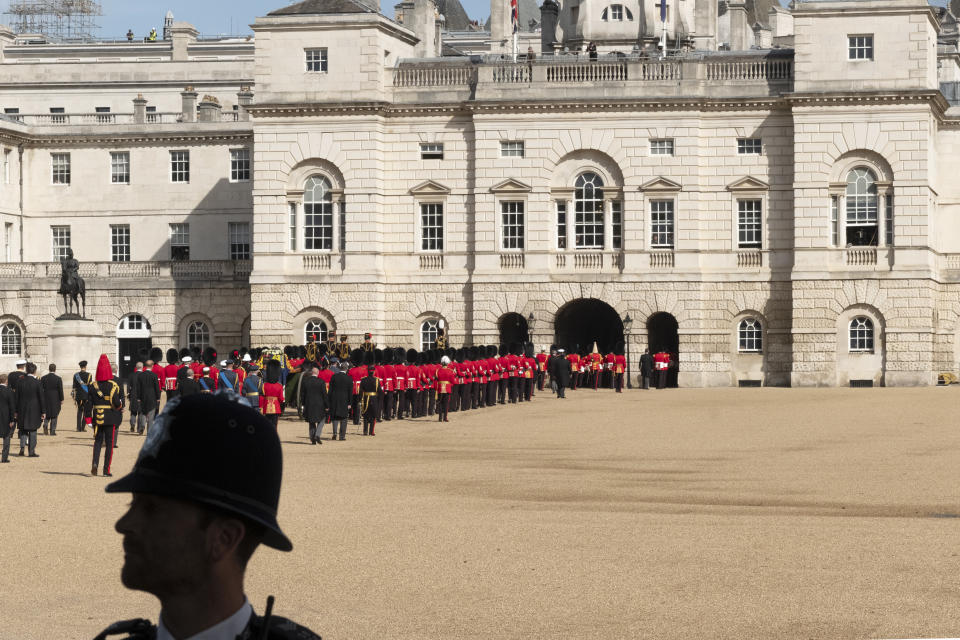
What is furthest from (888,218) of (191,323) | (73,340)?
(73,340)

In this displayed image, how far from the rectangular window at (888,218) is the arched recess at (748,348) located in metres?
4.47

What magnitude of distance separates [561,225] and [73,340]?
15.5 metres

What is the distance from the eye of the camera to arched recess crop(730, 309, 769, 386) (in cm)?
5178

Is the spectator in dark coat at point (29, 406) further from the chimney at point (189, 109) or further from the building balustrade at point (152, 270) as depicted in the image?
the chimney at point (189, 109)

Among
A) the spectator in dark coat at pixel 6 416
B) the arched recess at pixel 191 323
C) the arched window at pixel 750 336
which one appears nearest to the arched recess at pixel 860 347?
the arched window at pixel 750 336

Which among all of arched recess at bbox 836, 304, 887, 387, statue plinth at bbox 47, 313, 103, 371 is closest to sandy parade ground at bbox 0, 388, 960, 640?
statue plinth at bbox 47, 313, 103, 371

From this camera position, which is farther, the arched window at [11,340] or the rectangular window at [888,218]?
the arched window at [11,340]

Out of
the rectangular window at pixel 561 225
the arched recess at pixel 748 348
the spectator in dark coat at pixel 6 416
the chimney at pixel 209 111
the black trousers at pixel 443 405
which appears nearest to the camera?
the spectator in dark coat at pixel 6 416

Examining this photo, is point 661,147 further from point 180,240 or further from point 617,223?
point 180,240

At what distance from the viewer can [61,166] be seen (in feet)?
205

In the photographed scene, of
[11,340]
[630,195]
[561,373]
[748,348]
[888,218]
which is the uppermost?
[630,195]

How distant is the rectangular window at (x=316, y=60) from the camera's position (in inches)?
2103

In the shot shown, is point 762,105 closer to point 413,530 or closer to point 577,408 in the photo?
point 577,408

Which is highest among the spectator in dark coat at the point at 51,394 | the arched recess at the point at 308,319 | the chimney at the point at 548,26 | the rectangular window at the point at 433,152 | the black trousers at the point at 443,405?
the chimney at the point at 548,26
